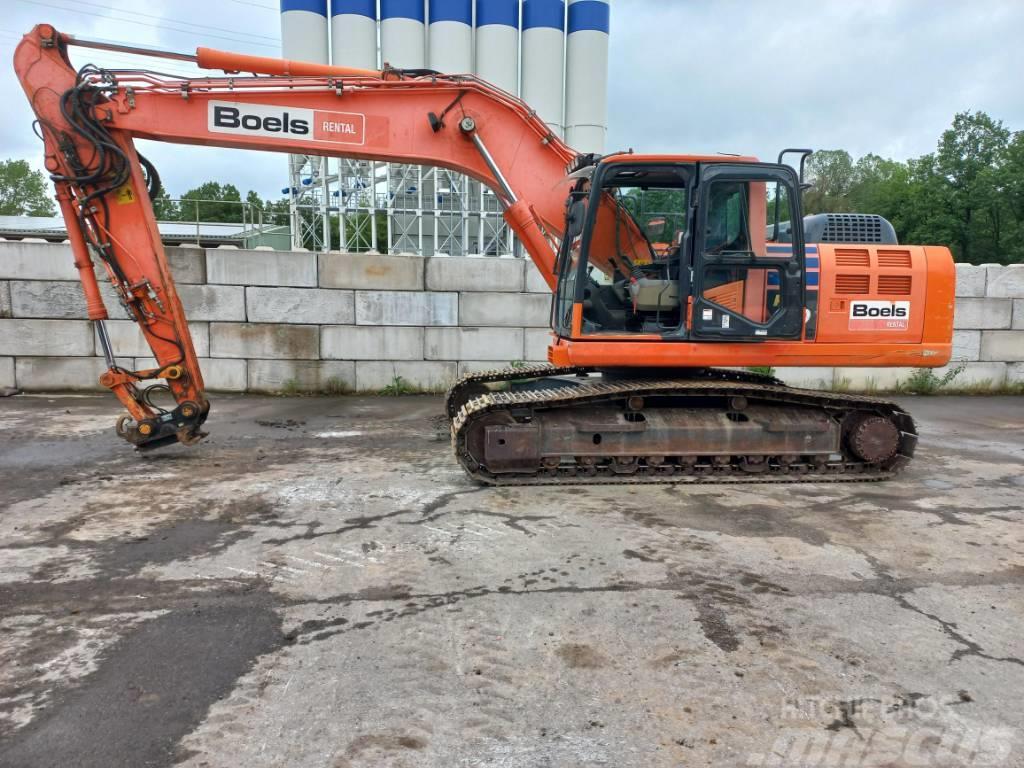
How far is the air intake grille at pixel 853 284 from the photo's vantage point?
5.38 metres

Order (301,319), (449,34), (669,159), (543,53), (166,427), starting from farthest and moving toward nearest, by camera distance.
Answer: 1. (543,53)
2. (449,34)
3. (301,319)
4. (166,427)
5. (669,159)

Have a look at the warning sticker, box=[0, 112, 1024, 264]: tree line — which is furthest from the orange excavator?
box=[0, 112, 1024, 264]: tree line

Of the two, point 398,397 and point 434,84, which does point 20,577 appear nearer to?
point 434,84

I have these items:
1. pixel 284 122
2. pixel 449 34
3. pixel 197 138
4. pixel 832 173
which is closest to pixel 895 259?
pixel 284 122

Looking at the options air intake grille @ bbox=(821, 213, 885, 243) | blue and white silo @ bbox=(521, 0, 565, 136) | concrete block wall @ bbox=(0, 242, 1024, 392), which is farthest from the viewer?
blue and white silo @ bbox=(521, 0, 565, 136)

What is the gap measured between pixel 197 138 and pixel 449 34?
46.3ft

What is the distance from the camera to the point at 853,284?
5.41 m

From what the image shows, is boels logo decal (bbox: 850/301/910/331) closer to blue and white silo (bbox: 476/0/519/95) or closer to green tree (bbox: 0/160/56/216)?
blue and white silo (bbox: 476/0/519/95)

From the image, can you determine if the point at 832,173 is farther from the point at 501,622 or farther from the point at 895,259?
the point at 501,622

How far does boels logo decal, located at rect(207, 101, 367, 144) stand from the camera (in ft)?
18.5

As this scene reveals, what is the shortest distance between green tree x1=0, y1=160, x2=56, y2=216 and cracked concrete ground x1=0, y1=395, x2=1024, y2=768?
2442 inches

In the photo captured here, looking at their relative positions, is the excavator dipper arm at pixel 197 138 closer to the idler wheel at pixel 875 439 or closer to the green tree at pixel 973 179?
the idler wheel at pixel 875 439

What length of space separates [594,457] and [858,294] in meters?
2.55

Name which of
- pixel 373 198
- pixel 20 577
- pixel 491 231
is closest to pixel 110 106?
pixel 20 577
